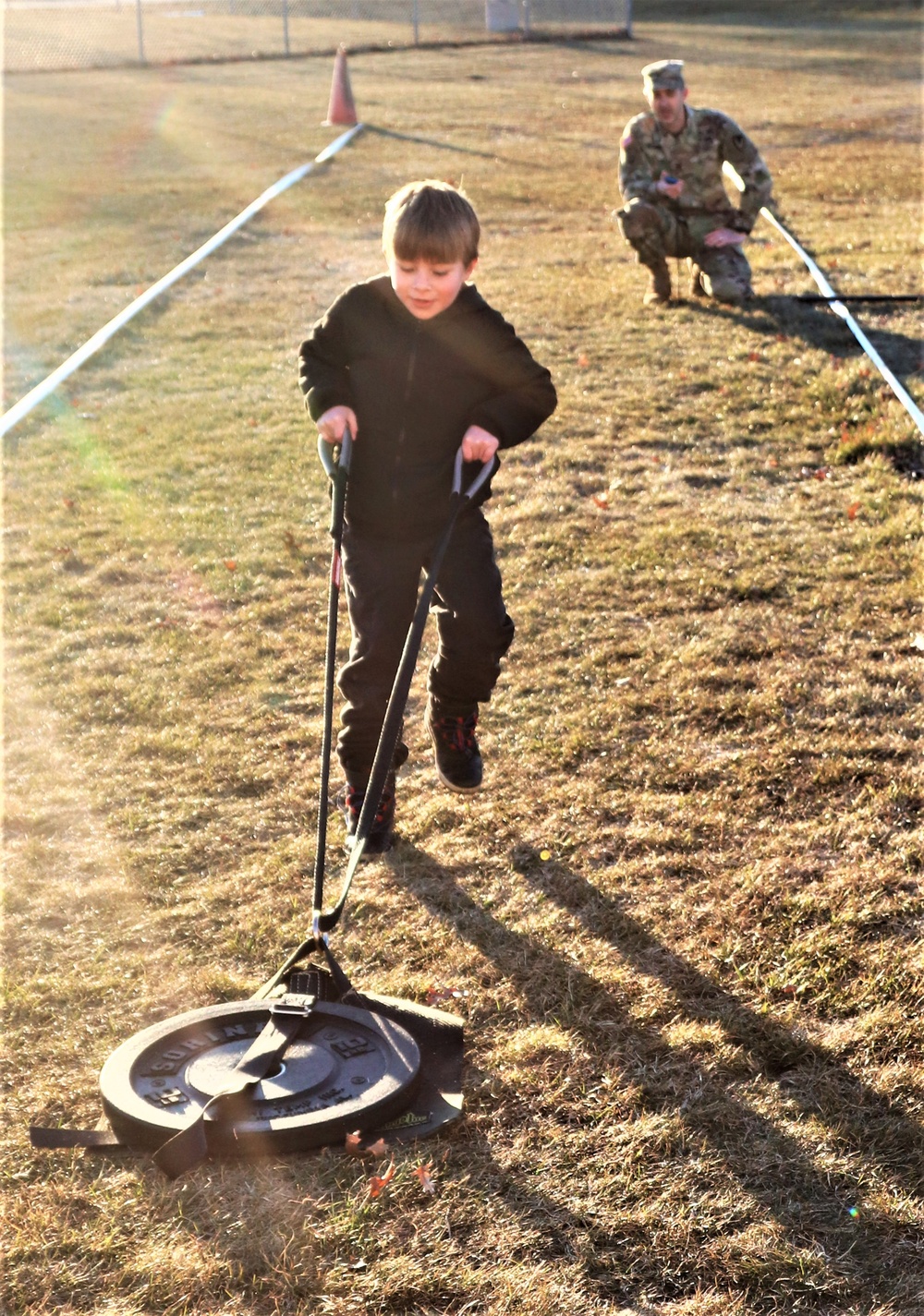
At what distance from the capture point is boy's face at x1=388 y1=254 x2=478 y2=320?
12.2ft

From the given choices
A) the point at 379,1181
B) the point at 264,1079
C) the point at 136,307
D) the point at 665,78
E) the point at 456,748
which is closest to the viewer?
the point at 379,1181

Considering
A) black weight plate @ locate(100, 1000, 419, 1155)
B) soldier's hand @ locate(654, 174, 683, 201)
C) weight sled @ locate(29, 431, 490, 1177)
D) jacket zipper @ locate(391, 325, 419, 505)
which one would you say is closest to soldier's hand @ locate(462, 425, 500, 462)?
jacket zipper @ locate(391, 325, 419, 505)

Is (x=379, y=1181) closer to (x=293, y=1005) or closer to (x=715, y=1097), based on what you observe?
(x=293, y=1005)

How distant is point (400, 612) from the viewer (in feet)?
13.3

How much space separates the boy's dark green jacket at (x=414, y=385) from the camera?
394 centimetres

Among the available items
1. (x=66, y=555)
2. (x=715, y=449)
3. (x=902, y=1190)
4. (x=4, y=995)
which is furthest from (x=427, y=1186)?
(x=715, y=449)

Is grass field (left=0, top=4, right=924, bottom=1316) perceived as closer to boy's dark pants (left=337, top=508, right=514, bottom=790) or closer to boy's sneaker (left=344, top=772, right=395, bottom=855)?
boy's sneaker (left=344, top=772, right=395, bottom=855)

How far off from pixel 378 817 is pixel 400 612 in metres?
0.61

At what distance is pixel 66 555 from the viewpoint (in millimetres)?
6648

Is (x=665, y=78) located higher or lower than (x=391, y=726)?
higher

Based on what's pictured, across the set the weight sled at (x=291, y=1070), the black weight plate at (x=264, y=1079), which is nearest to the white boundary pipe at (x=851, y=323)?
the weight sled at (x=291, y=1070)

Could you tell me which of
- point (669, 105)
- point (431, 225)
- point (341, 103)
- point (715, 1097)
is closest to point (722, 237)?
point (669, 105)

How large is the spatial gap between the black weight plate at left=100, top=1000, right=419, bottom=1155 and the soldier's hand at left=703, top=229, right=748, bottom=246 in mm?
8491

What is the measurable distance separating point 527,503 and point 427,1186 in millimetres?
4501
